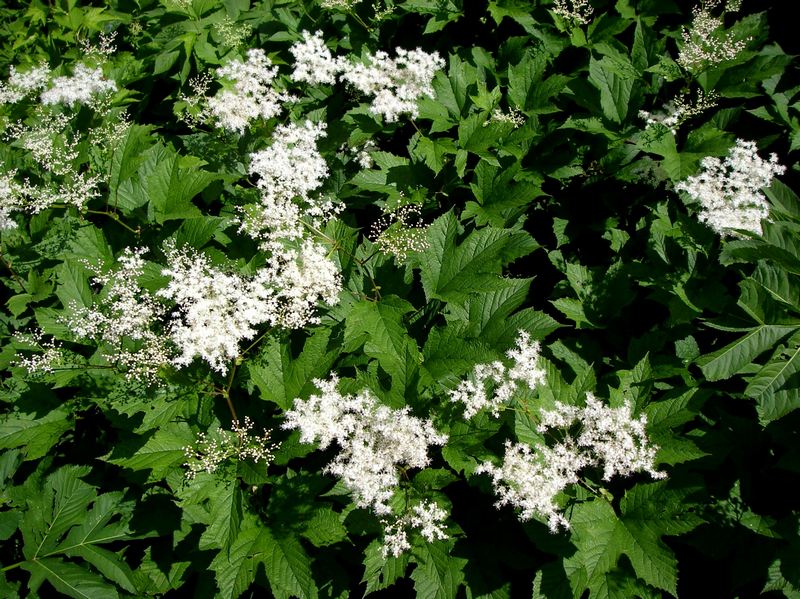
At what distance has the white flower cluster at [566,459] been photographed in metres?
2.90

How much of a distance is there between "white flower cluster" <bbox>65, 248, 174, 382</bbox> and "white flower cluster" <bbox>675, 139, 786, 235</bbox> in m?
3.72

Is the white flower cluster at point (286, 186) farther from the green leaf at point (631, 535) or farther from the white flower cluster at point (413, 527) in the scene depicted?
the green leaf at point (631, 535)

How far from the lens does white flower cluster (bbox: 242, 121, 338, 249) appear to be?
3.88 metres

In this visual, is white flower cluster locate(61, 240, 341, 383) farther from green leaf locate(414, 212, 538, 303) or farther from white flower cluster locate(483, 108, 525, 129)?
white flower cluster locate(483, 108, 525, 129)

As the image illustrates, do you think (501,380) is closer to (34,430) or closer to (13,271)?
(34,430)

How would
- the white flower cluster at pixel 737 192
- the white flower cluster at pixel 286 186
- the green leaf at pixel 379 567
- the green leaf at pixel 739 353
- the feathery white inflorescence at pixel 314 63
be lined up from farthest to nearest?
the feathery white inflorescence at pixel 314 63
the white flower cluster at pixel 286 186
the white flower cluster at pixel 737 192
the green leaf at pixel 379 567
the green leaf at pixel 739 353

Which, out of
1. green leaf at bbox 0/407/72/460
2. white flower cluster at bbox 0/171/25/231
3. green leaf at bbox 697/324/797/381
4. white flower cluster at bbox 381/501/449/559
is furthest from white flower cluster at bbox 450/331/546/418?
white flower cluster at bbox 0/171/25/231

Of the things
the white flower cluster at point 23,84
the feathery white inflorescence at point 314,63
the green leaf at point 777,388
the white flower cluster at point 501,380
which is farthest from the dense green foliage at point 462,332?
the white flower cluster at point 23,84

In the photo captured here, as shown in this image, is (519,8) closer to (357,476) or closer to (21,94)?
(357,476)

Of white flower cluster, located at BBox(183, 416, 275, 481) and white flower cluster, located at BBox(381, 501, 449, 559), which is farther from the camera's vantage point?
white flower cluster, located at BBox(183, 416, 275, 481)

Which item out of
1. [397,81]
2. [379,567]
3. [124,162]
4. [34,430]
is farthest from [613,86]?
[34,430]

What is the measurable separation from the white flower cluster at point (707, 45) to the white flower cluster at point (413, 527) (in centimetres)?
378

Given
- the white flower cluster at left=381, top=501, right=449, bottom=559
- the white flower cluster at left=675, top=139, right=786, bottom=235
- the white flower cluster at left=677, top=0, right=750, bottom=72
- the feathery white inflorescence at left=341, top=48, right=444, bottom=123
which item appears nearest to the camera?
the white flower cluster at left=381, top=501, right=449, bottom=559

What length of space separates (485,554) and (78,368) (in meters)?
3.22
